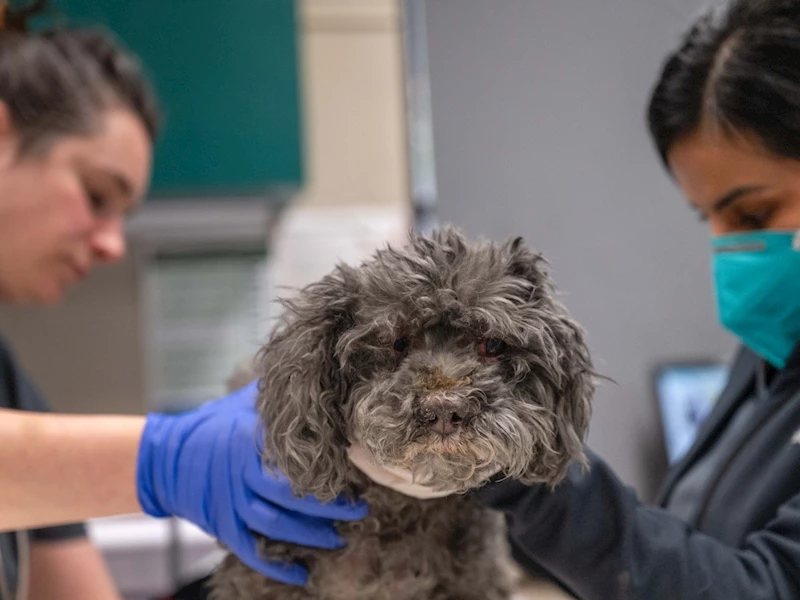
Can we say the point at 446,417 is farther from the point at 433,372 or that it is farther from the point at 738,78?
the point at 738,78

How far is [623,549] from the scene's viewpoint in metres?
0.73

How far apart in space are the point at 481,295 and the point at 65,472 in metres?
0.58

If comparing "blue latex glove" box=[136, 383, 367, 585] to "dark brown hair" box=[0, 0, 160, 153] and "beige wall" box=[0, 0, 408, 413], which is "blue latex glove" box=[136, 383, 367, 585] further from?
"beige wall" box=[0, 0, 408, 413]

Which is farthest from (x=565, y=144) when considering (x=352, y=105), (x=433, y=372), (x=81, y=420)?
(x=352, y=105)

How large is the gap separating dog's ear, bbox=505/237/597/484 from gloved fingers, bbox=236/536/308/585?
31 cm

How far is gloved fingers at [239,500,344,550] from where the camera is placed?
81cm

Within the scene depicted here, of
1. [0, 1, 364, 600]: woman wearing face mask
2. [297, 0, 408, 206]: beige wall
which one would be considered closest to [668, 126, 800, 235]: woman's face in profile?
[0, 1, 364, 600]: woman wearing face mask

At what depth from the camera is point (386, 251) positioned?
2.46ft

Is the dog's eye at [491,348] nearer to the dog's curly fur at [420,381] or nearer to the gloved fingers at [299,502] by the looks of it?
the dog's curly fur at [420,381]

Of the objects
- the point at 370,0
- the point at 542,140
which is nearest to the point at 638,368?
the point at 542,140

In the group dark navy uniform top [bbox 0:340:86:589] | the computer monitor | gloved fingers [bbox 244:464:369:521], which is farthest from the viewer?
dark navy uniform top [bbox 0:340:86:589]

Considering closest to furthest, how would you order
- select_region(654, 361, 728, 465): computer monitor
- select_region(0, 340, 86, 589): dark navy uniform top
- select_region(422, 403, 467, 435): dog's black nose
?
select_region(422, 403, 467, 435): dog's black nose
select_region(654, 361, 728, 465): computer monitor
select_region(0, 340, 86, 589): dark navy uniform top

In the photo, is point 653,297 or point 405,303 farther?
point 653,297

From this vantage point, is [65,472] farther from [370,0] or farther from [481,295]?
[370,0]
